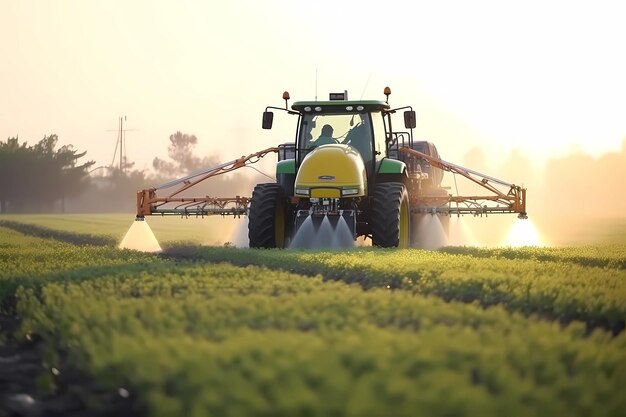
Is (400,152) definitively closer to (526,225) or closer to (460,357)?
(526,225)

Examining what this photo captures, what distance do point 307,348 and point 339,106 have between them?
15603 mm

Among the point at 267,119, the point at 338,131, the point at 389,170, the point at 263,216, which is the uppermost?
the point at 267,119

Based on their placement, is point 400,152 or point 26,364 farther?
point 400,152

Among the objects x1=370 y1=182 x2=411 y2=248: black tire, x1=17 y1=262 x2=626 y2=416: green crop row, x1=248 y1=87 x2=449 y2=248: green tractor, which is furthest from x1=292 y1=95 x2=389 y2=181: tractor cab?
x1=17 y1=262 x2=626 y2=416: green crop row

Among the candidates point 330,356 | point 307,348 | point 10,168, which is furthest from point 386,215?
point 10,168

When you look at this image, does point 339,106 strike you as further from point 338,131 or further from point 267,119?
point 267,119

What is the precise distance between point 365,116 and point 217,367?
52.0ft

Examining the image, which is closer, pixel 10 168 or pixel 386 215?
pixel 386 215

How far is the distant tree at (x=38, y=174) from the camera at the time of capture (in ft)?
307

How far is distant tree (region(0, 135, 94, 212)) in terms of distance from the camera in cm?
9369

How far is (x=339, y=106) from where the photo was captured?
21906 mm

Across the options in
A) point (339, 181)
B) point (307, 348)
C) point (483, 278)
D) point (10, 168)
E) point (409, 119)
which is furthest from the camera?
point (10, 168)

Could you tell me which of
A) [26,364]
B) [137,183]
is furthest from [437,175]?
[137,183]

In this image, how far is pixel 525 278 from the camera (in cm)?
1270
